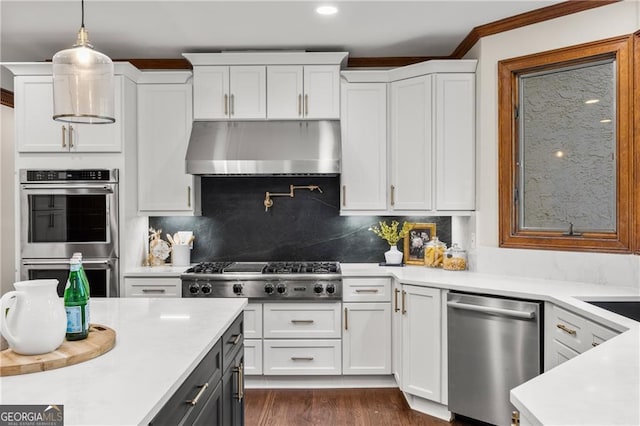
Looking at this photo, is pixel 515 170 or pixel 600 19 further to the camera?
pixel 515 170

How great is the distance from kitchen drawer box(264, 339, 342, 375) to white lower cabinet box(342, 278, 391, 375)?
0.09m

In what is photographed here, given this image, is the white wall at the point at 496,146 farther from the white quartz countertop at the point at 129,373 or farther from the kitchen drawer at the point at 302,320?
the white quartz countertop at the point at 129,373

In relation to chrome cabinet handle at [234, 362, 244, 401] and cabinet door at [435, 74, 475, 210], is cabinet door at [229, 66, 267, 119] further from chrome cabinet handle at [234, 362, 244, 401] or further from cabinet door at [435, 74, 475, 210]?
chrome cabinet handle at [234, 362, 244, 401]

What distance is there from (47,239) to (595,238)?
12.9 feet

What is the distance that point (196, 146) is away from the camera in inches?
155

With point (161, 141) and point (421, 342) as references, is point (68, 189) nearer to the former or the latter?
point (161, 141)

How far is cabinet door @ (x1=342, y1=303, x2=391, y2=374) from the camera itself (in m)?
3.81

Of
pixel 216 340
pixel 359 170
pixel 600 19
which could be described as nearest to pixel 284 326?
pixel 359 170

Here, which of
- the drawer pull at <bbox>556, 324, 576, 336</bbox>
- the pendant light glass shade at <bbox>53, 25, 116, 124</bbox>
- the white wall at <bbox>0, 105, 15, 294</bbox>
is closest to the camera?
the pendant light glass shade at <bbox>53, 25, 116, 124</bbox>

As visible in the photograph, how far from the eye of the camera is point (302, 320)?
3812 millimetres

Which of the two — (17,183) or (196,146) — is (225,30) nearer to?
(196,146)

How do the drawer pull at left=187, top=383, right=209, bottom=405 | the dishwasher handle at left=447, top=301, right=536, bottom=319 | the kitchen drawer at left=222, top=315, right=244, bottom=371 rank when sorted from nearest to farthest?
Answer: 1. the drawer pull at left=187, top=383, right=209, bottom=405
2. the kitchen drawer at left=222, top=315, right=244, bottom=371
3. the dishwasher handle at left=447, top=301, right=536, bottom=319


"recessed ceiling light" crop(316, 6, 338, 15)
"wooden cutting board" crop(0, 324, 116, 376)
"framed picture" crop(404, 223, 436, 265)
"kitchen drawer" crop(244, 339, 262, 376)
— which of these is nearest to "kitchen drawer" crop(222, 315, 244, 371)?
"wooden cutting board" crop(0, 324, 116, 376)

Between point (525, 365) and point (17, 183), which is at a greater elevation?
point (17, 183)
